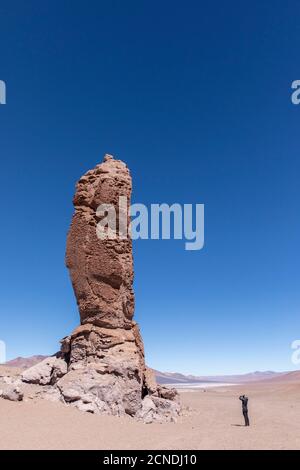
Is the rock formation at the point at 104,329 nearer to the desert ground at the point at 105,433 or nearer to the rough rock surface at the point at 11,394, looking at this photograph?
the desert ground at the point at 105,433

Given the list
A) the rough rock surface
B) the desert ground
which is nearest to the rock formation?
the desert ground

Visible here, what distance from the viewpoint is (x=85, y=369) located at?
1590 centimetres

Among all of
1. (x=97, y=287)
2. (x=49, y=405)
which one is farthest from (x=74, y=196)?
(x=49, y=405)

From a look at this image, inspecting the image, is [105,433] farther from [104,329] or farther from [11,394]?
[104,329]

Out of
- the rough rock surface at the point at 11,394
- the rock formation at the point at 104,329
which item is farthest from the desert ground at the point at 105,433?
the rock formation at the point at 104,329

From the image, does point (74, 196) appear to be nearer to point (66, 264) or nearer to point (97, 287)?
point (66, 264)

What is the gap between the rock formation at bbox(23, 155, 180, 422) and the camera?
50.4ft

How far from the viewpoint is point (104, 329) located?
17172 mm

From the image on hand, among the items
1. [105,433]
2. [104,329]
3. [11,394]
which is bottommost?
[105,433]

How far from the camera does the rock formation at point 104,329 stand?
15375 mm

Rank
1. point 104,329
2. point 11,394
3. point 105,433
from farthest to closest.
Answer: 1. point 104,329
2. point 11,394
3. point 105,433

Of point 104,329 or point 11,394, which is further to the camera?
point 104,329

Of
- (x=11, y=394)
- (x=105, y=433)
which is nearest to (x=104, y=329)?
(x=11, y=394)

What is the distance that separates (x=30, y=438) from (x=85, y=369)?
199 inches
